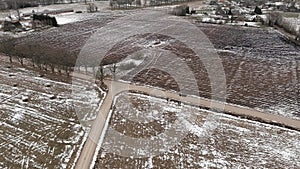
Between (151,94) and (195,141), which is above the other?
(151,94)

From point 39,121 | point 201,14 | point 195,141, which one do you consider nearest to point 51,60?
point 39,121

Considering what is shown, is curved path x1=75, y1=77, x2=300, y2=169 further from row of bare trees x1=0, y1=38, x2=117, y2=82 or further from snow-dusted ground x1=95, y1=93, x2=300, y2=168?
row of bare trees x1=0, y1=38, x2=117, y2=82

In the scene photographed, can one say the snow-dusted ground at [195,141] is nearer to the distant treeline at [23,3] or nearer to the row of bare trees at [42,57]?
the row of bare trees at [42,57]

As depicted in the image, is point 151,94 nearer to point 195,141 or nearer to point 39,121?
point 195,141

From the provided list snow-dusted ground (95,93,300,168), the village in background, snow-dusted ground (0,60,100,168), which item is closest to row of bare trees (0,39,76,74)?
snow-dusted ground (0,60,100,168)

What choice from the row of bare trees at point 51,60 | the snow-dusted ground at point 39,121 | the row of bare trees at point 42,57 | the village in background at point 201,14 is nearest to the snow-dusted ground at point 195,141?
the snow-dusted ground at point 39,121

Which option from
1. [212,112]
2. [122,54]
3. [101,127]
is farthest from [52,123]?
[122,54]

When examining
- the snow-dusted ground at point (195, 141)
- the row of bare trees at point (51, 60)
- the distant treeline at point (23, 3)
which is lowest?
the snow-dusted ground at point (195, 141)
